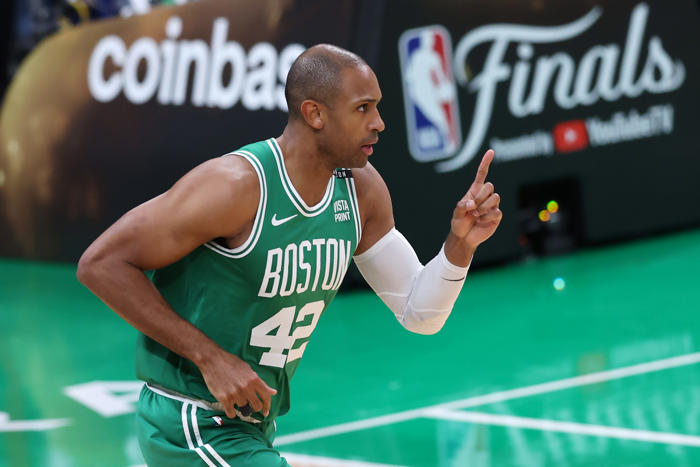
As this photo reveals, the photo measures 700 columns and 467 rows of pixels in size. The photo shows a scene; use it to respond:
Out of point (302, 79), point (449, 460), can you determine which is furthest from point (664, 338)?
point (302, 79)

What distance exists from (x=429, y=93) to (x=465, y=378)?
10.8ft

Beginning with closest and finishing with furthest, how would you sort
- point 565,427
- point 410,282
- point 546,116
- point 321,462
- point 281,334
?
point 281,334 → point 410,282 → point 321,462 → point 565,427 → point 546,116

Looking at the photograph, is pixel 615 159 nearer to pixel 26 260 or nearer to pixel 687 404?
pixel 687 404

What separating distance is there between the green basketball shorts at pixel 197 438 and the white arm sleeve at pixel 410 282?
667mm

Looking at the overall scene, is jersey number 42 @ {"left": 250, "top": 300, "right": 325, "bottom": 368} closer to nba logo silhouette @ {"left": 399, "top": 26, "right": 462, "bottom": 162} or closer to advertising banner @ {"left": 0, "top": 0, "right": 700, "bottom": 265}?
advertising banner @ {"left": 0, "top": 0, "right": 700, "bottom": 265}

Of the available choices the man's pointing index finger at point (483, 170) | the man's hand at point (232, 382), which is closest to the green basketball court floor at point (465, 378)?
the man's pointing index finger at point (483, 170)

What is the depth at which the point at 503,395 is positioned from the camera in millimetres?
7098

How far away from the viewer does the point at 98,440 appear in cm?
666

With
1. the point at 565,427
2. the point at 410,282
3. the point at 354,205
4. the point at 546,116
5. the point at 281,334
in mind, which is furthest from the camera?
the point at 546,116

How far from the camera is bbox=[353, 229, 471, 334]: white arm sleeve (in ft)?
12.7

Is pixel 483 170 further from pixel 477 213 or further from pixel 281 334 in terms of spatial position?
pixel 281 334

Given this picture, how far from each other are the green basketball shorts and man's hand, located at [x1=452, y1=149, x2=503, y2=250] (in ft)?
2.89

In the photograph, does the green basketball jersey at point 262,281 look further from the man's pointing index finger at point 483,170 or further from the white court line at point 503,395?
the white court line at point 503,395

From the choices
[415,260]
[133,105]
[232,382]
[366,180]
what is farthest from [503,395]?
[133,105]
